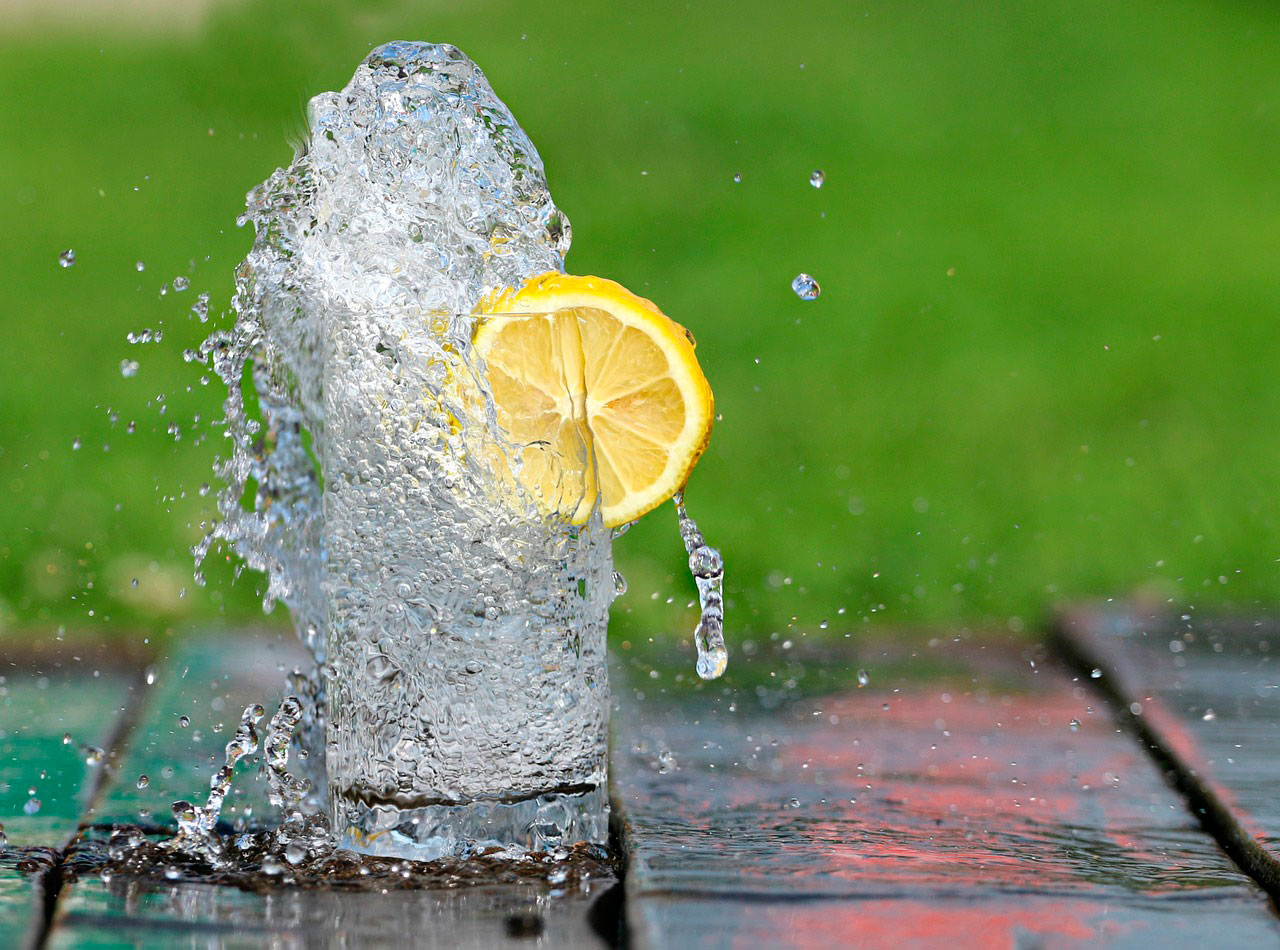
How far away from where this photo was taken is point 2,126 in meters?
6.54

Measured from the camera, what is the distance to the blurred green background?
3742mm

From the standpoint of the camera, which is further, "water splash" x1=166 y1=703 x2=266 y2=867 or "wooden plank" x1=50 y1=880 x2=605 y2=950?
"water splash" x1=166 y1=703 x2=266 y2=867

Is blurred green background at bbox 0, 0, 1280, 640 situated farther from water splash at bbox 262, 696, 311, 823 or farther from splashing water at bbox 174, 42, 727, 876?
water splash at bbox 262, 696, 311, 823

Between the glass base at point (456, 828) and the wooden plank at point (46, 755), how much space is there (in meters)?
0.30

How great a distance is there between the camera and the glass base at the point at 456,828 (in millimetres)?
1804

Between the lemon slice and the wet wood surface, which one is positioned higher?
the lemon slice

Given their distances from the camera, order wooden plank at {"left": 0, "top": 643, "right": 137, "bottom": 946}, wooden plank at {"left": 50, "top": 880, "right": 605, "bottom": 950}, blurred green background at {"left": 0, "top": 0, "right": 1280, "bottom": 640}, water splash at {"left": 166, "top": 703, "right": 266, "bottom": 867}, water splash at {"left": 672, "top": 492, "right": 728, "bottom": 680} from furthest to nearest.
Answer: blurred green background at {"left": 0, "top": 0, "right": 1280, "bottom": 640} → water splash at {"left": 672, "top": 492, "right": 728, "bottom": 680} → water splash at {"left": 166, "top": 703, "right": 266, "bottom": 867} → wooden plank at {"left": 0, "top": 643, "right": 137, "bottom": 946} → wooden plank at {"left": 50, "top": 880, "right": 605, "bottom": 950}

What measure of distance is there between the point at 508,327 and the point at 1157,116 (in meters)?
6.75

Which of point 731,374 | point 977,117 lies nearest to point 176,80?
point 731,374

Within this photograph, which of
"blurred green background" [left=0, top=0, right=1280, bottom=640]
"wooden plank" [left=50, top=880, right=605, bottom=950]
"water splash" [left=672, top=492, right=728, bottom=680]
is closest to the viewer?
"wooden plank" [left=50, top=880, right=605, bottom=950]

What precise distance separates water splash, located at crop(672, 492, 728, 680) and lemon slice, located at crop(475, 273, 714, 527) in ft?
0.38

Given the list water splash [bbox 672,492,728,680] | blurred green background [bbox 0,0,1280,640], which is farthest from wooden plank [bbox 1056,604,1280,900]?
water splash [bbox 672,492,728,680]

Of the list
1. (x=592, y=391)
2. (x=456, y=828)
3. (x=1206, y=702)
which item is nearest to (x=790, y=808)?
(x=456, y=828)

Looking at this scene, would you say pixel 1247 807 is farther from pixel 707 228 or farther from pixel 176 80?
pixel 176 80
